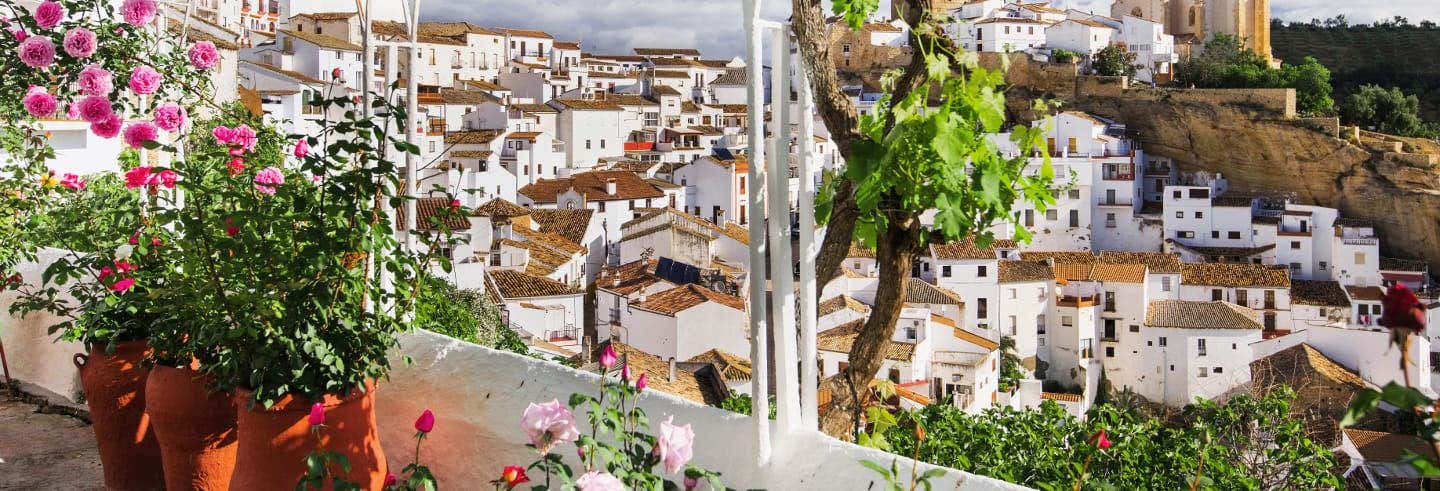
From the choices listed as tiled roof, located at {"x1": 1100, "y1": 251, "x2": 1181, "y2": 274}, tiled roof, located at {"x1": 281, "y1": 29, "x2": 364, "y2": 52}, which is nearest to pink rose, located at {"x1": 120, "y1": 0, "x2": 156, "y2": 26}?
tiled roof, located at {"x1": 1100, "y1": 251, "x2": 1181, "y2": 274}

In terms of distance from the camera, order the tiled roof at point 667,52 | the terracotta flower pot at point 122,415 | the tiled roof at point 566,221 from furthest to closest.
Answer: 1. the tiled roof at point 667,52
2. the tiled roof at point 566,221
3. the terracotta flower pot at point 122,415

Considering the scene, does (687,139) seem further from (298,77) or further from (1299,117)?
(1299,117)

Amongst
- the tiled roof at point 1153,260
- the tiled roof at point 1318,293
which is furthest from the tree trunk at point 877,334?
the tiled roof at point 1318,293

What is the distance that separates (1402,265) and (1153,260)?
1010 centimetres

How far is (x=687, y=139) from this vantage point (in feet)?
104

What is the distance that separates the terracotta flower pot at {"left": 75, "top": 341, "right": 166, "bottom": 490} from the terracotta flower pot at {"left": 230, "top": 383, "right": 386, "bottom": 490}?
0.62 m

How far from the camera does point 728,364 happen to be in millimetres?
12766

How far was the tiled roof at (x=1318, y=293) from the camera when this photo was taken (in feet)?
84.3

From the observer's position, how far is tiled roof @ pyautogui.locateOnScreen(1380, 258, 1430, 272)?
30.5m

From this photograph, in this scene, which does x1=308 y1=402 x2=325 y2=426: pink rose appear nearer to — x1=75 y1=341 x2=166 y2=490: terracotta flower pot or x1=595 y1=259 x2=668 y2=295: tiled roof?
x1=75 y1=341 x2=166 y2=490: terracotta flower pot

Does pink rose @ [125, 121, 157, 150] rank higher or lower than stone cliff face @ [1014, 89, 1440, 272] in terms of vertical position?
lower

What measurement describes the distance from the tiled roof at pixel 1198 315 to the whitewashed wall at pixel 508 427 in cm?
2225

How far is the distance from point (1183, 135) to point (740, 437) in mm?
39163

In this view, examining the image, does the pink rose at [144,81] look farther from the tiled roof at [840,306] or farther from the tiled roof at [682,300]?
the tiled roof at [840,306]
